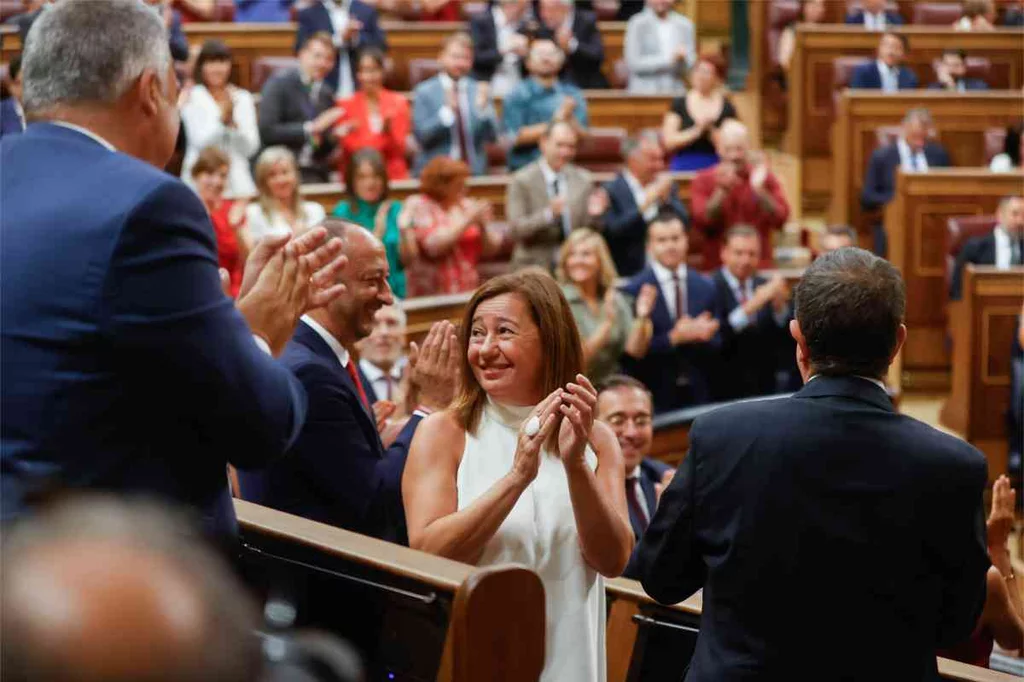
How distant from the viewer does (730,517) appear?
164 centimetres

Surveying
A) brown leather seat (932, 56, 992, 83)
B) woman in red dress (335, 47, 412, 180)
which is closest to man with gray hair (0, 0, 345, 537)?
woman in red dress (335, 47, 412, 180)

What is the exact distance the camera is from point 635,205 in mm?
6094

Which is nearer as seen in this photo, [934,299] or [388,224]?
Answer: [388,224]

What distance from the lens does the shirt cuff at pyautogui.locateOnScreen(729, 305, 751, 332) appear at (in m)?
5.54

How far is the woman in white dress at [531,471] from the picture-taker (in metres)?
1.92

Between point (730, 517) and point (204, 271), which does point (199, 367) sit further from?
point (730, 517)

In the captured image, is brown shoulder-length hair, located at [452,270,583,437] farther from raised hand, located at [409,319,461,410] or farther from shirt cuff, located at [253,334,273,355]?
shirt cuff, located at [253,334,273,355]

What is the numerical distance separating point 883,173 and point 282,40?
3.17 meters

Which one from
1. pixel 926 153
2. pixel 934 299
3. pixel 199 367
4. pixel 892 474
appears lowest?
pixel 934 299

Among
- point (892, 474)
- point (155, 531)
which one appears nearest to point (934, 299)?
point (892, 474)

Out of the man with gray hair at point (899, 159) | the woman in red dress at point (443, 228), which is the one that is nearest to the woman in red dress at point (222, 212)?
the woman in red dress at point (443, 228)

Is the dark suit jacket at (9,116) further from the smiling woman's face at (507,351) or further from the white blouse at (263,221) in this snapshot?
the smiling woman's face at (507,351)

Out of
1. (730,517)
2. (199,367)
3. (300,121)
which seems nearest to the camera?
(199,367)

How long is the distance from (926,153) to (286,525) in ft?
19.8
